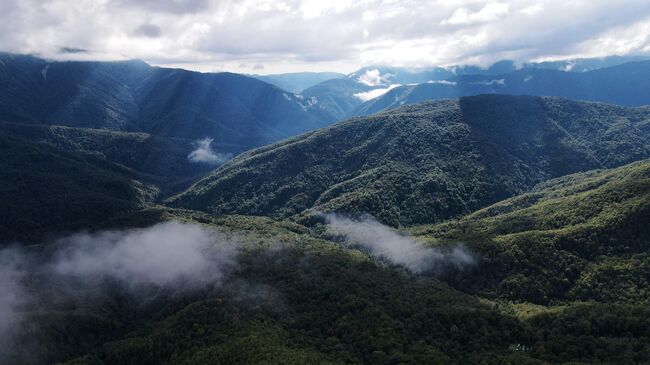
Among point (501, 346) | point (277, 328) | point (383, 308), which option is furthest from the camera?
point (383, 308)

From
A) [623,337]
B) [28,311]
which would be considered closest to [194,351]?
[28,311]

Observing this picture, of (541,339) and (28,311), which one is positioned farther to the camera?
(28,311)

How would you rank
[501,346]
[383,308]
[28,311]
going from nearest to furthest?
[501,346] < [383,308] < [28,311]

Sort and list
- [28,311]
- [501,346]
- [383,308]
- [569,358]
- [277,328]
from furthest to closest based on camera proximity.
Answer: [28,311] → [383,308] → [277,328] → [501,346] → [569,358]

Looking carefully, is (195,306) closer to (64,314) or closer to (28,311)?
(64,314)

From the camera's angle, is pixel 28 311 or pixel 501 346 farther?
pixel 28 311

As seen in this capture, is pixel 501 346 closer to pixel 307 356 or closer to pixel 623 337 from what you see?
pixel 623 337

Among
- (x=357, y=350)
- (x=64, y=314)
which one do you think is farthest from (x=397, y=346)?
(x=64, y=314)

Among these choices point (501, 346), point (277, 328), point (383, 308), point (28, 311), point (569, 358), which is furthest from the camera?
point (28, 311)
